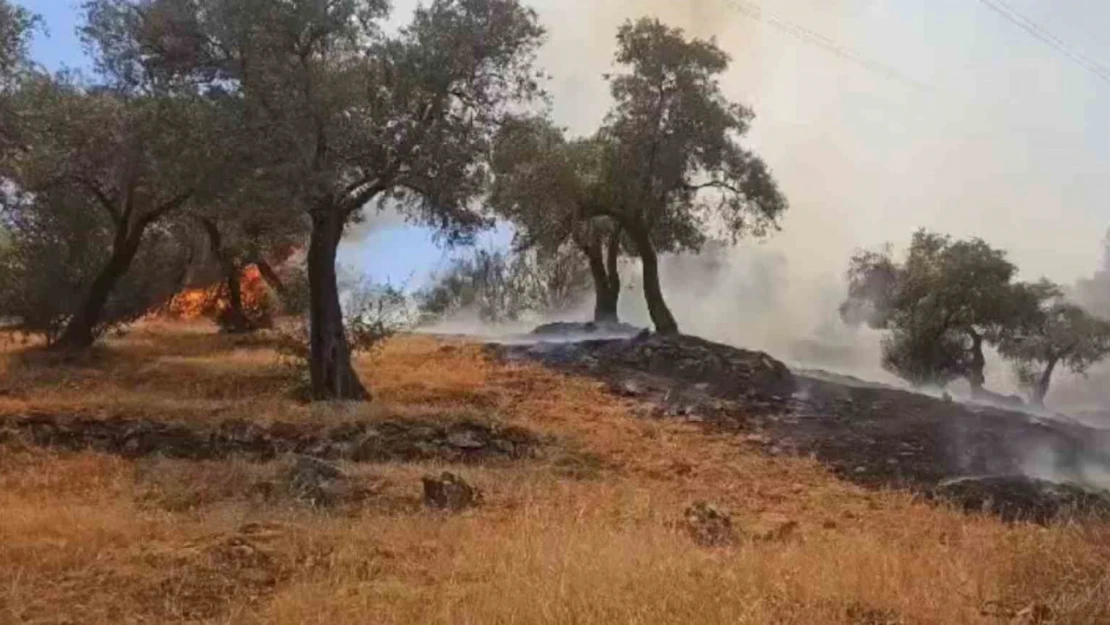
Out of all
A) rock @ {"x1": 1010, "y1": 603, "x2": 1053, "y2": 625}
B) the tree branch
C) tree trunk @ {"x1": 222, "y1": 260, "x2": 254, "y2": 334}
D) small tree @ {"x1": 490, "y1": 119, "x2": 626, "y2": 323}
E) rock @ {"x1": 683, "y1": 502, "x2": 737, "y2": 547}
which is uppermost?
small tree @ {"x1": 490, "y1": 119, "x2": 626, "y2": 323}

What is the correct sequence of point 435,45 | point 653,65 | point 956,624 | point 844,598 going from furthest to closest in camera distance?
point 653,65 → point 435,45 → point 844,598 → point 956,624

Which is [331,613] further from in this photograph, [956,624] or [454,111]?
[454,111]

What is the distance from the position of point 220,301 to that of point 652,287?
14.2m

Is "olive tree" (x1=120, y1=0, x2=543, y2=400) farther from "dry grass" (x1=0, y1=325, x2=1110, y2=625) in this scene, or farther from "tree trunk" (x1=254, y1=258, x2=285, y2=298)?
"tree trunk" (x1=254, y1=258, x2=285, y2=298)

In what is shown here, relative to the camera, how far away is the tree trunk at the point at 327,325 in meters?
20.4

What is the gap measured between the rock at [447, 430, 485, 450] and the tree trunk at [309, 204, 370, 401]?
3.28 metres

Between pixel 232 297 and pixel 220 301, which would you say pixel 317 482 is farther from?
pixel 220 301

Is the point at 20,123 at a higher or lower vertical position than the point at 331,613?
higher

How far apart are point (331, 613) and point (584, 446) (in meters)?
11.5

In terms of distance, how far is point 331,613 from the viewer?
265 inches

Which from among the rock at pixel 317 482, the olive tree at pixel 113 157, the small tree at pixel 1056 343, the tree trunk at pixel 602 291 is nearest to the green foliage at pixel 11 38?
the olive tree at pixel 113 157

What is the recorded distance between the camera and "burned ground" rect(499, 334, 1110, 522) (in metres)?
16.7

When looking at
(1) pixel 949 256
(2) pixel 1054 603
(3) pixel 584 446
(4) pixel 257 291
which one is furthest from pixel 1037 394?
(2) pixel 1054 603

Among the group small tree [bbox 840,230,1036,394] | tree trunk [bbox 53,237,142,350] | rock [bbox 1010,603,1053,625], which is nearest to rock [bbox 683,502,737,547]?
rock [bbox 1010,603,1053,625]
